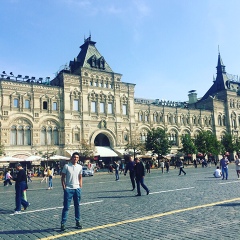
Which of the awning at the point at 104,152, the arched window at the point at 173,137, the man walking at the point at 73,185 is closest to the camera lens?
the man walking at the point at 73,185

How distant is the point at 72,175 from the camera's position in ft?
25.2

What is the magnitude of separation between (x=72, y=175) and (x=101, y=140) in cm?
4101

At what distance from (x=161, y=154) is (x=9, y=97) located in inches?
983

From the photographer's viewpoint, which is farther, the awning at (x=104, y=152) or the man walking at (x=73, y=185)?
the awning at (x=104, y=152)

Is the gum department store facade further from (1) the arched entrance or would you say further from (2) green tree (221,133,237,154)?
(2) green tree (221,133,237,154)

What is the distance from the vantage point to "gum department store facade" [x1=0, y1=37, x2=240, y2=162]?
39.0 m

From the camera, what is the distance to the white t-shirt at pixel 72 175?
7.61 m

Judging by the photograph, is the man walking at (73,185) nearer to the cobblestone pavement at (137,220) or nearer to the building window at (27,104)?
the cobblestone pavement at (137,220)

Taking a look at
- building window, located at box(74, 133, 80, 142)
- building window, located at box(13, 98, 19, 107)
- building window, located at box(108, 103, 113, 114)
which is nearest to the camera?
building window, located at box(13, 98, 19, 107)

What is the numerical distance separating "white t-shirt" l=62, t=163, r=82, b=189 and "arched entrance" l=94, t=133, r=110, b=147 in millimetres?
40138

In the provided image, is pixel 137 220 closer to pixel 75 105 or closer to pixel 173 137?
pixel 75 105

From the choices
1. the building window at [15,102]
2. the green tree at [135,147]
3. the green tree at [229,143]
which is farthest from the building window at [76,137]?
the green tree at [229,143]

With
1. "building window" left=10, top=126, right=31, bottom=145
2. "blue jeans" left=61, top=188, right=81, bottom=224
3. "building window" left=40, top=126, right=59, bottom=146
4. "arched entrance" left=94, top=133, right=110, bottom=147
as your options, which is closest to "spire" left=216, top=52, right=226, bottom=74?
"arched entrance" left=94, top=133, right=110, bottom=147

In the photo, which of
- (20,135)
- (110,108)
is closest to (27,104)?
(20,135)
